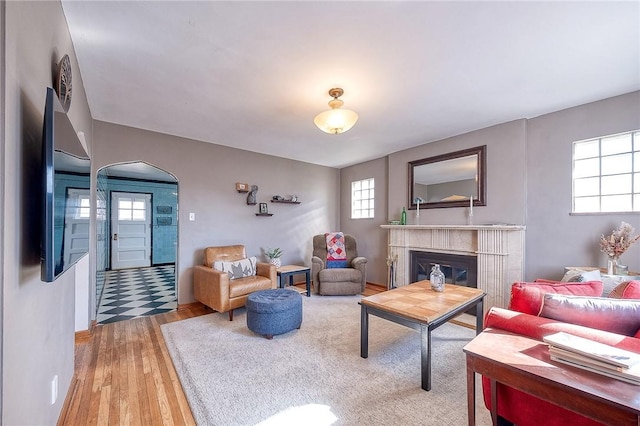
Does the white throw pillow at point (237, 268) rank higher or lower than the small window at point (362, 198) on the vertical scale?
lower

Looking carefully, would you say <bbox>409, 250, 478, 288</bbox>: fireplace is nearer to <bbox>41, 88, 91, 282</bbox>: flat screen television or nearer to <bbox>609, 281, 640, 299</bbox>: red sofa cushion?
<bbox>609, 281, 640, 299</bbox>: red sofa cushion

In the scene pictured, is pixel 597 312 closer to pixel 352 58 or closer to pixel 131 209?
pixel 352 58

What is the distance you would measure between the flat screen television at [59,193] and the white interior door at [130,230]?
20.2 feet

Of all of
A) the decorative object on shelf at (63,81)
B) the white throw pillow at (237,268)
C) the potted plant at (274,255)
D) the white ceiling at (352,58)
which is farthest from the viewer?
the potted plant at (274,255)

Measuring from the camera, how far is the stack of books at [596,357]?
0.95 meters

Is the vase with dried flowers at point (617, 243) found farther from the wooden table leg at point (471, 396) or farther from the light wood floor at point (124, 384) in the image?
the light wood floor at point (124, 384)

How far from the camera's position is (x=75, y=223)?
4.39 ft

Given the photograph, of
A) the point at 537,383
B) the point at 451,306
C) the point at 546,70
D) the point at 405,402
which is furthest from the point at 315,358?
the point at 546,70

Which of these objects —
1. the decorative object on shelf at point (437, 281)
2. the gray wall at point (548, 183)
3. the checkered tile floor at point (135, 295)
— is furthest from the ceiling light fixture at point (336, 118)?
the checkered tile floor at point (135, 295)

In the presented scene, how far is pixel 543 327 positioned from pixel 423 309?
841mm

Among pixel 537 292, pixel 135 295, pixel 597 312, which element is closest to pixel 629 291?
pixel 597 312

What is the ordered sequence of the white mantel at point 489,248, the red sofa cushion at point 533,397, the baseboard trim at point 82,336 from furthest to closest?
the white mantel at point 489,248
the baseboard trim at point 82,336
the red sofa cushion at point 533,397

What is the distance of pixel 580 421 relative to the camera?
3.70ft

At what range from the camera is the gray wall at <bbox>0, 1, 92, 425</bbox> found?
0.85 meters
